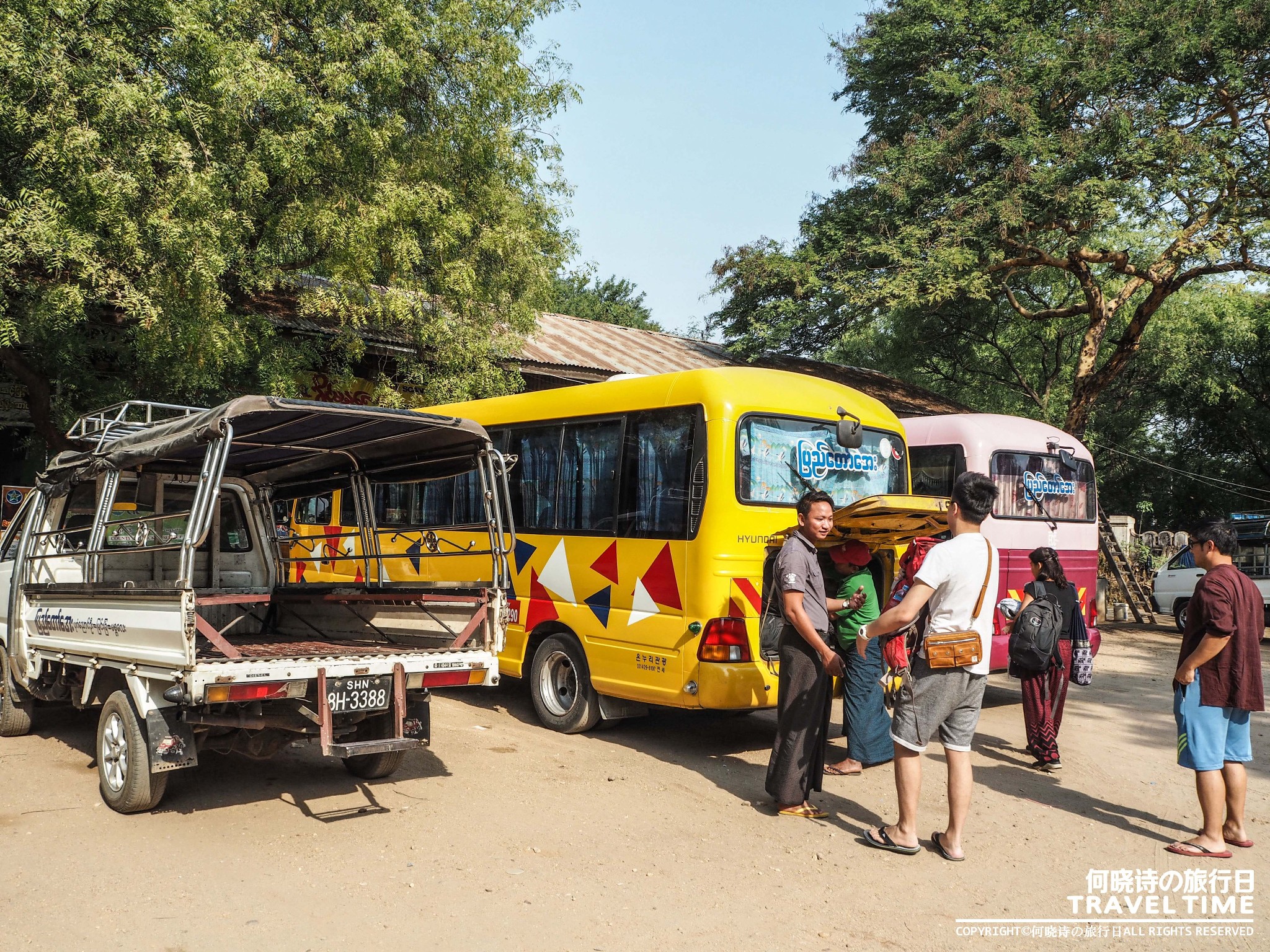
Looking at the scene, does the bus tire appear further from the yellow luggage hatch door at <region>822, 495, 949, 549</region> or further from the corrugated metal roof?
the corrugated metal roof

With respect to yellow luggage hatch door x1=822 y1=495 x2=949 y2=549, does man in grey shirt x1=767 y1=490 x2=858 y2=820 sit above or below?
below

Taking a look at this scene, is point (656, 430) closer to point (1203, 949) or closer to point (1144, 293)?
point (1203, 949)

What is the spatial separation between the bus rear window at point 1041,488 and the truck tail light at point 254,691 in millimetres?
7947

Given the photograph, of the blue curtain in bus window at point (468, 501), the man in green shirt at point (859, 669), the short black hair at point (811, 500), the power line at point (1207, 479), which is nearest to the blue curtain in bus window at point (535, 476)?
the blue curtain in bus window at point (468, 501)

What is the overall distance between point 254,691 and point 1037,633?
514cm

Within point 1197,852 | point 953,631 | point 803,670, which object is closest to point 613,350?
point 803,670

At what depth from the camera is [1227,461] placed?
99.1 ft

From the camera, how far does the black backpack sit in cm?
707

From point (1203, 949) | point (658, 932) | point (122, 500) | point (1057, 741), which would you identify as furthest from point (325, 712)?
point (1057, 741)

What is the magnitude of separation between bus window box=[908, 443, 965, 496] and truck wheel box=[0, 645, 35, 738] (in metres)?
8.64

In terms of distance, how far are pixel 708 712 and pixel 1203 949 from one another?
5307 mm

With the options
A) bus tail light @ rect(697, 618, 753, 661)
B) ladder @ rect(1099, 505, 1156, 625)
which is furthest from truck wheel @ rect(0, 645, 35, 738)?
ladder @ rect(1099, 505, 1156, 625)

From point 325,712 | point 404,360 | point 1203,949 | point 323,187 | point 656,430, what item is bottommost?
point 1203,949

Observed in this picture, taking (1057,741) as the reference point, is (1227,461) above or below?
above
